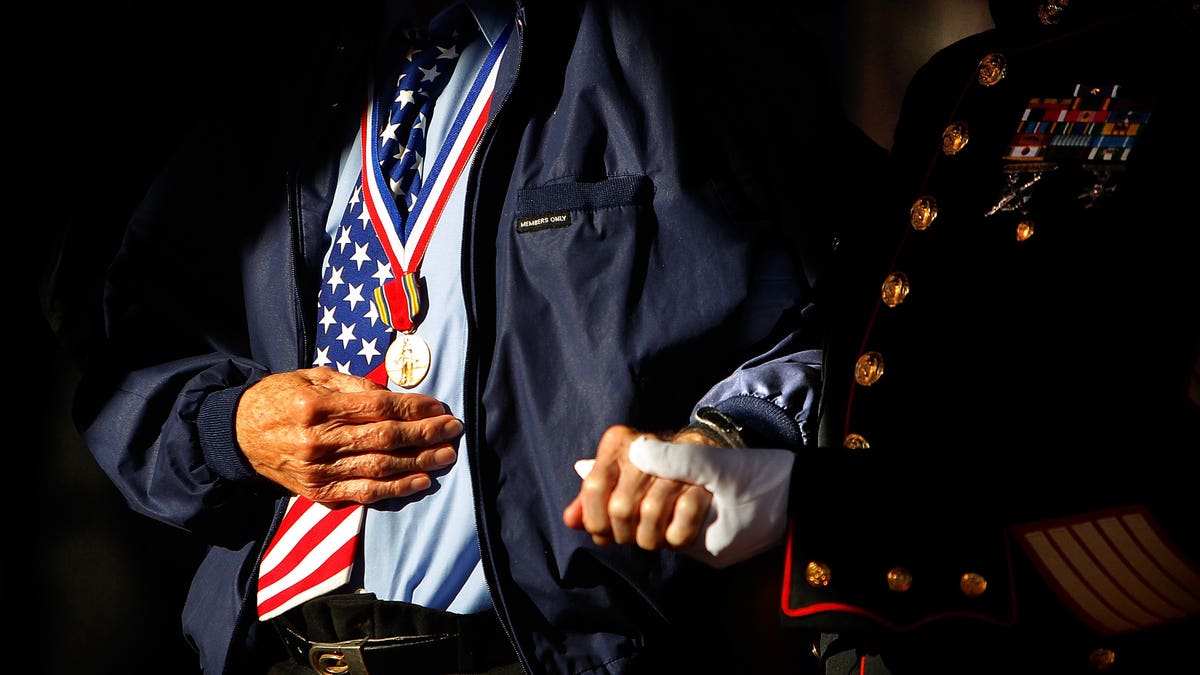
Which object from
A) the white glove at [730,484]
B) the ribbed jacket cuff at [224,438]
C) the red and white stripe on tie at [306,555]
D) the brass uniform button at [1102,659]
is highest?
the ribbed jacket cuff at [224,438]

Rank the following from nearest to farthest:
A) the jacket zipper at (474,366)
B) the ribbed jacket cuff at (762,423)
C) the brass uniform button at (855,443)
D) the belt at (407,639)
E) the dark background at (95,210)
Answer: the brass uniform button at (855,443)
the ribbed jacket cuff at (762,423)
the jacket zipper at (474,366)
the belt at (407,639)
the dark background at (95,210)

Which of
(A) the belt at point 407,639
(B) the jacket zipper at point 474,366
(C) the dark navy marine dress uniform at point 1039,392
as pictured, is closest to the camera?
(C) the dark navy marine dress uniform at point 1039,392

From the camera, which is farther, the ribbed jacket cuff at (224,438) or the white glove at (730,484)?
the ribbed jacket cuff at (224,438)

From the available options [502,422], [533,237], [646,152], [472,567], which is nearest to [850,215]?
[646,152]

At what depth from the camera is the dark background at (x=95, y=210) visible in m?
2.15

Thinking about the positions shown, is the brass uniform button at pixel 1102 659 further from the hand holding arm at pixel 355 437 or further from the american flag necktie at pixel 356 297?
the american flag necktie at pixel 356 297

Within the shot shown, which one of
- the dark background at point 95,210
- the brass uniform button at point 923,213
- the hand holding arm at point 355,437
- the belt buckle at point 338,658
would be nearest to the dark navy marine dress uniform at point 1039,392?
the brass uniform button at point 923,213

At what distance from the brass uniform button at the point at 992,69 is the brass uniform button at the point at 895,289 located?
235 mm

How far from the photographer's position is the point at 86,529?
8.63 ft

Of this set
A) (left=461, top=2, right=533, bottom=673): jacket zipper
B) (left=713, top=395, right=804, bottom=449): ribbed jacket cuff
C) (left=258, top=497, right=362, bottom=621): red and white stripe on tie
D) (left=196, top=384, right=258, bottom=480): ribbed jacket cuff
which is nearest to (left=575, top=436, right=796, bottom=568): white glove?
(left=713, top=395, right=804, bottom=449): ribbed jacket cuff

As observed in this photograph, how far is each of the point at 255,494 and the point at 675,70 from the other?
105cm

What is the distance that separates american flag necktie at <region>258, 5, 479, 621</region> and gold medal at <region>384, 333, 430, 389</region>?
0.02 meters

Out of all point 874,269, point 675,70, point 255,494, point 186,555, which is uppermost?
point 675,70

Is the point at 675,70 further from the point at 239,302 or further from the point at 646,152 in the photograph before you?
the point at 239,302
